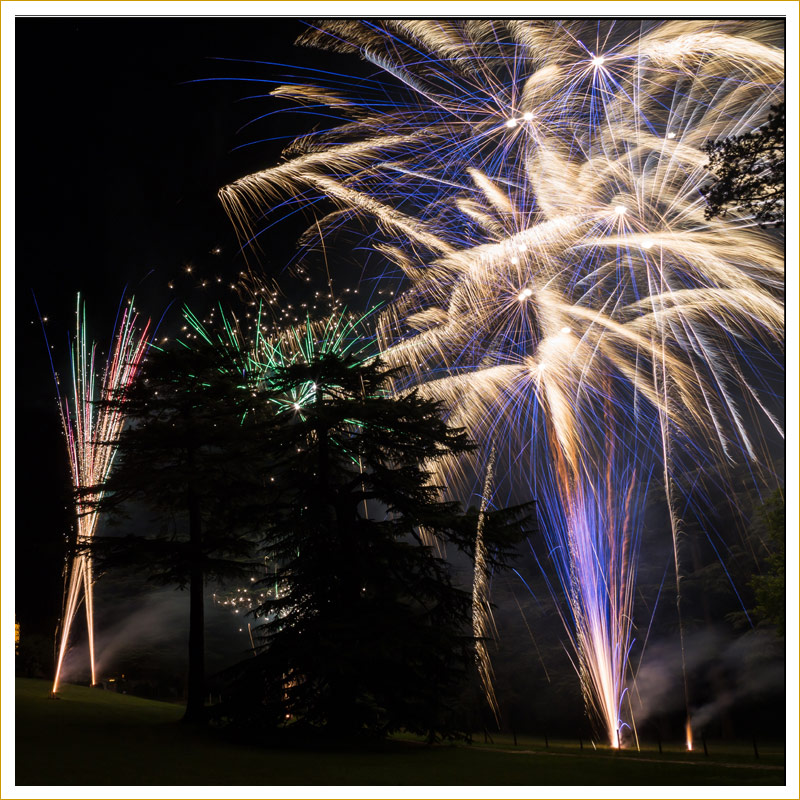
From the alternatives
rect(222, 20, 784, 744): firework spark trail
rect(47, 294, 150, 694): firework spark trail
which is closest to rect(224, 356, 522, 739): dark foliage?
rect(222, 20, 784, 744): firework spark trail

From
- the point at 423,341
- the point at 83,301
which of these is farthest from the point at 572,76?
the point at 83,301

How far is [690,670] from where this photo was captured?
34656mm

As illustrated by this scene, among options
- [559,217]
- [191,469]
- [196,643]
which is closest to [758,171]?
[559,217]

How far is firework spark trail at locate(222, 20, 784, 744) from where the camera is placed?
722 inches

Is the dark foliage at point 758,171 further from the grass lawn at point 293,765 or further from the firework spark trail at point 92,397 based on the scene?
the firework spark trail at point 92,397

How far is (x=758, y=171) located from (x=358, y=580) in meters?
11.3

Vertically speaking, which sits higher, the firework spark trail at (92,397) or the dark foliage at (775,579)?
the firework spark trail at (92,397)

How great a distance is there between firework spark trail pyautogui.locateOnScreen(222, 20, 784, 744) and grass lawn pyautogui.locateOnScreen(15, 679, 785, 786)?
32.1 feet

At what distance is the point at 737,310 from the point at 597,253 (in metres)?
4.13

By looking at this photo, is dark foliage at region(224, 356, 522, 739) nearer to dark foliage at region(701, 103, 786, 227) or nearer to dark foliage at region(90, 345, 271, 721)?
dark foliage at region(90, 345, 271, 721)

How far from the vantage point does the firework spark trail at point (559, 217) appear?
1834 centimetres

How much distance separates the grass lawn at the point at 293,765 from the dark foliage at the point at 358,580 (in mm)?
1084

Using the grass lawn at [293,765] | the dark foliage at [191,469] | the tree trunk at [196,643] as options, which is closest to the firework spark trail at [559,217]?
the dark foliage at [191,469]

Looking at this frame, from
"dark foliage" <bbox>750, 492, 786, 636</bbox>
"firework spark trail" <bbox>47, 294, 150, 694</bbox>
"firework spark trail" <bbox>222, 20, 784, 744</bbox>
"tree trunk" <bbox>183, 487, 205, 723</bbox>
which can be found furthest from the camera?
"firework spark trail" <bbox>47, 294, 150, 694</bbox>
